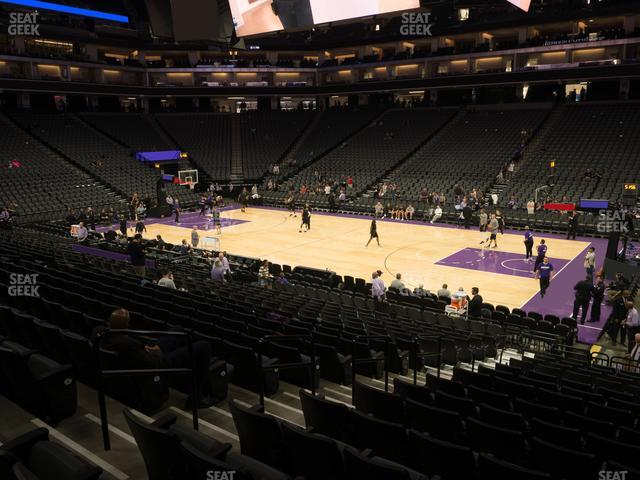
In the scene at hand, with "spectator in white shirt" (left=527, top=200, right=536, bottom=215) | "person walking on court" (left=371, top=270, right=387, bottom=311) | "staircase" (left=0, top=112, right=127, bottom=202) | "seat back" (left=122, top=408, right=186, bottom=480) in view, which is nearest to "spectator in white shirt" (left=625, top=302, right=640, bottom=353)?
"person walking on court" (left=371, top=270, right=387, bottom=311)

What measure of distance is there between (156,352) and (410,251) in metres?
19.6

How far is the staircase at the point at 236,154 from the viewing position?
1698 inches

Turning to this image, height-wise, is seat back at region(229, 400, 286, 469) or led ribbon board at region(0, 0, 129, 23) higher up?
led ribbon board at region(0, 0, 129, 23)

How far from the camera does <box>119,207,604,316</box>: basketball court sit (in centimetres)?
→ 1886

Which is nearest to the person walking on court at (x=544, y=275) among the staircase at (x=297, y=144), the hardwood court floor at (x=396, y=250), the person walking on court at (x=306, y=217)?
the hardwood court floor at (x=396, y=250)

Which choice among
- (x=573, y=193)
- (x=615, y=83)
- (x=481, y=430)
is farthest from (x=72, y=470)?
(x=615, y=83)

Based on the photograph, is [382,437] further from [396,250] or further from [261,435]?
[396,250]

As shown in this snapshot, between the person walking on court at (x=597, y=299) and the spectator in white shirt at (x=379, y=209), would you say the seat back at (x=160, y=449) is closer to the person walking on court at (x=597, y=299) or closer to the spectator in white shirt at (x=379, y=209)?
the person walking on court at (x=597, y=299)

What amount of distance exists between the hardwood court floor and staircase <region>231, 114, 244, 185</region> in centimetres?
1023

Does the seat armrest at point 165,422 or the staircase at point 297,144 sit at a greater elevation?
the staircase at point 297,144

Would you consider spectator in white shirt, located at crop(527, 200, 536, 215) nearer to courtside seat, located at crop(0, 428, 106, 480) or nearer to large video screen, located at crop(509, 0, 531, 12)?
large video screen, located at crop(509, 0, 531, 12)

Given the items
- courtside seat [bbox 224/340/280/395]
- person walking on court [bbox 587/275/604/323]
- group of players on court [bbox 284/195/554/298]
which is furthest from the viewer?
group of players on court [bbox 284/195/554/298]

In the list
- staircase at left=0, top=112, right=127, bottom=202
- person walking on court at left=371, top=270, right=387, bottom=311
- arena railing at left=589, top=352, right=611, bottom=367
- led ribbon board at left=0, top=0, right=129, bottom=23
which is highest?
led ribbon board at left=0, top=0, right=129, bottom=23

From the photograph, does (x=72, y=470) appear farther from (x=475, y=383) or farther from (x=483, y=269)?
(x=483, y=269)
